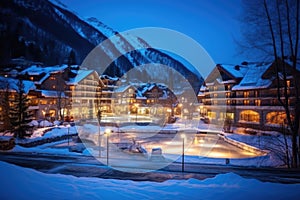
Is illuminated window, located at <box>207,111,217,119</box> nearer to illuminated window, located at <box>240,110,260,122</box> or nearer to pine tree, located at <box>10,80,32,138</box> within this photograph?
illuminated window, located at <box>240,110,260,122</box>

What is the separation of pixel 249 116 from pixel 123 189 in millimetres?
33359

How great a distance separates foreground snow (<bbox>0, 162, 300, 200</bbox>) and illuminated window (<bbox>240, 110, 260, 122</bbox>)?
29522mm

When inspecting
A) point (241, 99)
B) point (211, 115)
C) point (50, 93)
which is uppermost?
point (50, 93)

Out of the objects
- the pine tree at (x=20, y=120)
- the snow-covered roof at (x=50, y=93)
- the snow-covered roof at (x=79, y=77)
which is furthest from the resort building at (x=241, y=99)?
the snow-covered roof at (x=50, y=93)

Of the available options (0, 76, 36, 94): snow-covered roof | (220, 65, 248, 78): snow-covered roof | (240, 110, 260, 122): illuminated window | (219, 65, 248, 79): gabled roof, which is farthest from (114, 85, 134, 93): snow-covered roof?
(240, 110, 260, 122): illuminated window

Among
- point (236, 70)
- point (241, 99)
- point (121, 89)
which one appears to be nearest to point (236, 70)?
point (236, 70)

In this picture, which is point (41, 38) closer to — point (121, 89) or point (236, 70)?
point (121, 89)

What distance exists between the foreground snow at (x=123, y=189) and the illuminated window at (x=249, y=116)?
2952 cm

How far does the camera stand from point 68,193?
6.84m

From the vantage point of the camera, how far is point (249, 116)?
36062 mm

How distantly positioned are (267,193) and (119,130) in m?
29.3

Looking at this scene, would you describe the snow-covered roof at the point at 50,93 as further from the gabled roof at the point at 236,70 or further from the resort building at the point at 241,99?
the gabled roof at the point at 236,70

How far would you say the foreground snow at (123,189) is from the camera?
21.8ft

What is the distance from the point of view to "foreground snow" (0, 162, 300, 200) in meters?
6.65
